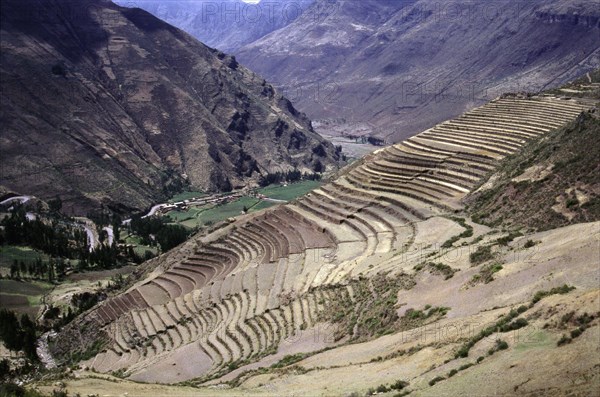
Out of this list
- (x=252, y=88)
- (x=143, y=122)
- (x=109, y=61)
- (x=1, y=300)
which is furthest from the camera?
(x=252, y=88)

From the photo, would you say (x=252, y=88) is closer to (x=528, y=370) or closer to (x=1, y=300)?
(x=1, y=300)

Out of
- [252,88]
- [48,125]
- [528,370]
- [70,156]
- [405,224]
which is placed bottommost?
[528,370]

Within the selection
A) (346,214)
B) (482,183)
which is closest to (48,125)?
(346,214)

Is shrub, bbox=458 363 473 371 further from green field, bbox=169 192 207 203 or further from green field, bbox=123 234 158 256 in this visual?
green field, bbox=169 192 207 203

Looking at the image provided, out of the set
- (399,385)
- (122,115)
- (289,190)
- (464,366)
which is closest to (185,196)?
(289,190)

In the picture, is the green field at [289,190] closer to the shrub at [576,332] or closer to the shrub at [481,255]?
the shrub at [481,255]

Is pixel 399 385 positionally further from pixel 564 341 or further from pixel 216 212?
pixel 216 212

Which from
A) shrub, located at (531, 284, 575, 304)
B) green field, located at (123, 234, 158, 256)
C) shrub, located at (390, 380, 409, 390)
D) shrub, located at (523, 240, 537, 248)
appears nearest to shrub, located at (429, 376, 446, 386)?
shrub, located at (390, 380, 409, 390)
